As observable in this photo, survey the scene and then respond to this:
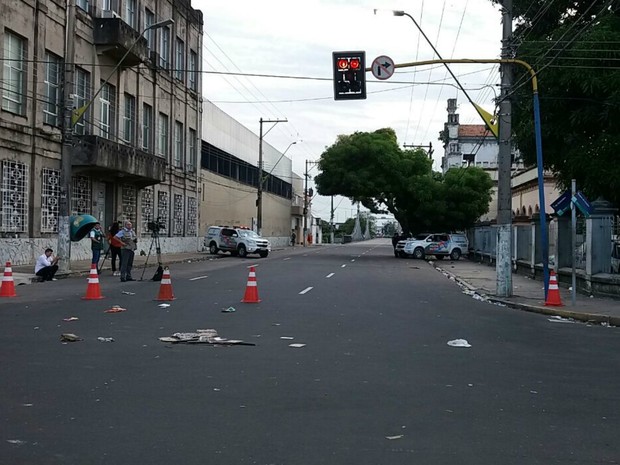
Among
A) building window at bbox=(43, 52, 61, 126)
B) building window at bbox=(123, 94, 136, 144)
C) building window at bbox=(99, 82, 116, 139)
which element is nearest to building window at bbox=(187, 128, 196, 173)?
building window at bbox=(123, 94, 136, 144)

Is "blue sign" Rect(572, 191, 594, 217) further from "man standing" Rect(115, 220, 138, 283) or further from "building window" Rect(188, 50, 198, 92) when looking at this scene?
"building window" Rect(188, 50, 198, 92)

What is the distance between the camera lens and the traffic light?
16422 millimetres

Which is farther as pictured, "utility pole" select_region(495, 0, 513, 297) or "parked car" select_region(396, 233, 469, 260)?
"parked car" select_region(396, 233, 469, 260)

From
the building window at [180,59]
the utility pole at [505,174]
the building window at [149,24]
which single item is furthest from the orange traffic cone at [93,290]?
the building window at [180,59]

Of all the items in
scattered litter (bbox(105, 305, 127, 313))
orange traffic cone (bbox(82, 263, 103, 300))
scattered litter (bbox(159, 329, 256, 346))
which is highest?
orange traffic cone (bbox(82, 263, 103, 300))

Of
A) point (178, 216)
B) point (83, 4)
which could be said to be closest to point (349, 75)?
point (83, 4)

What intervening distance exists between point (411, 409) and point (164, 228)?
1490 inches

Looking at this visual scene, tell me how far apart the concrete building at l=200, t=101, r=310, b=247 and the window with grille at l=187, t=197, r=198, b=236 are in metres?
1.45

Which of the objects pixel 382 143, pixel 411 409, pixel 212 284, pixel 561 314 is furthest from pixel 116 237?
pixel 382 143

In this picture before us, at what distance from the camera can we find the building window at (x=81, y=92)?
104 feet

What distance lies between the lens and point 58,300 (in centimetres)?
1574

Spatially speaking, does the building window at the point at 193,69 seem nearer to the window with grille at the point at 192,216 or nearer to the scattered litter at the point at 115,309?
the window with grille at the point at 192,216

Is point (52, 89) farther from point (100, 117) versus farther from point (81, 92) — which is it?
point (100, 117)

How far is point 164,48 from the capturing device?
43.9 meters
